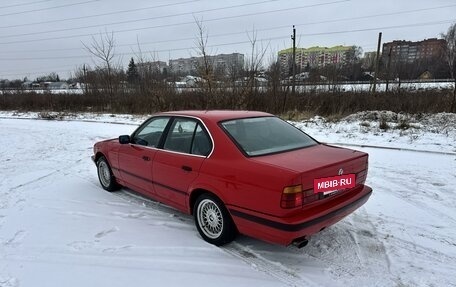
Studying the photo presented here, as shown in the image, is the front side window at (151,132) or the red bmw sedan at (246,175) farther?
the front side window at (151,132)

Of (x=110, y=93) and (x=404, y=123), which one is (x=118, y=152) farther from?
(x=110, y=93)

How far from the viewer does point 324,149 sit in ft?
13.8

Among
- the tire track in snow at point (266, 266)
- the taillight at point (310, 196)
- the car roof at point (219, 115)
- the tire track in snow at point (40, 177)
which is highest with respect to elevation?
the car roof at point (219, 115)

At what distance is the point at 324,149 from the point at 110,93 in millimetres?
23380

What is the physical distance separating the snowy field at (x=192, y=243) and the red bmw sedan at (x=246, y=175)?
0.34 metres

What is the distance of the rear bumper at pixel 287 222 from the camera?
3.25m


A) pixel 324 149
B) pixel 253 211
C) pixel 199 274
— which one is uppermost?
pixel 324 149

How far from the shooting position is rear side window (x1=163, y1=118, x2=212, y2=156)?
4188 millimetres

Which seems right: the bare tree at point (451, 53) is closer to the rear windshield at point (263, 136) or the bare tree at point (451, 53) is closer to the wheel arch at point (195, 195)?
the rear windshield at point (263, 136)

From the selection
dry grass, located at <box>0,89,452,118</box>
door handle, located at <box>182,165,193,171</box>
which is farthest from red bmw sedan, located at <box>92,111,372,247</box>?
dry grass, located at <box>0,89,452,118</box>

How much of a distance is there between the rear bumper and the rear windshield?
A: 70 centimetres

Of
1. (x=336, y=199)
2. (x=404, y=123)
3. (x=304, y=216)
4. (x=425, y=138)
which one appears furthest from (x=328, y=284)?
(x=404, y=123)

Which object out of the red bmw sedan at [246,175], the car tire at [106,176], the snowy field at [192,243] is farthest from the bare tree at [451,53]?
the car tire at [106,176]

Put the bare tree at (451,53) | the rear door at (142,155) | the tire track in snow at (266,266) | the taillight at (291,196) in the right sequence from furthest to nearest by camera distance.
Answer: the bare tree at (451,53) < the rear door at (142,155) < the tire track in snow at (266,266) < the taillight at (291,196)
